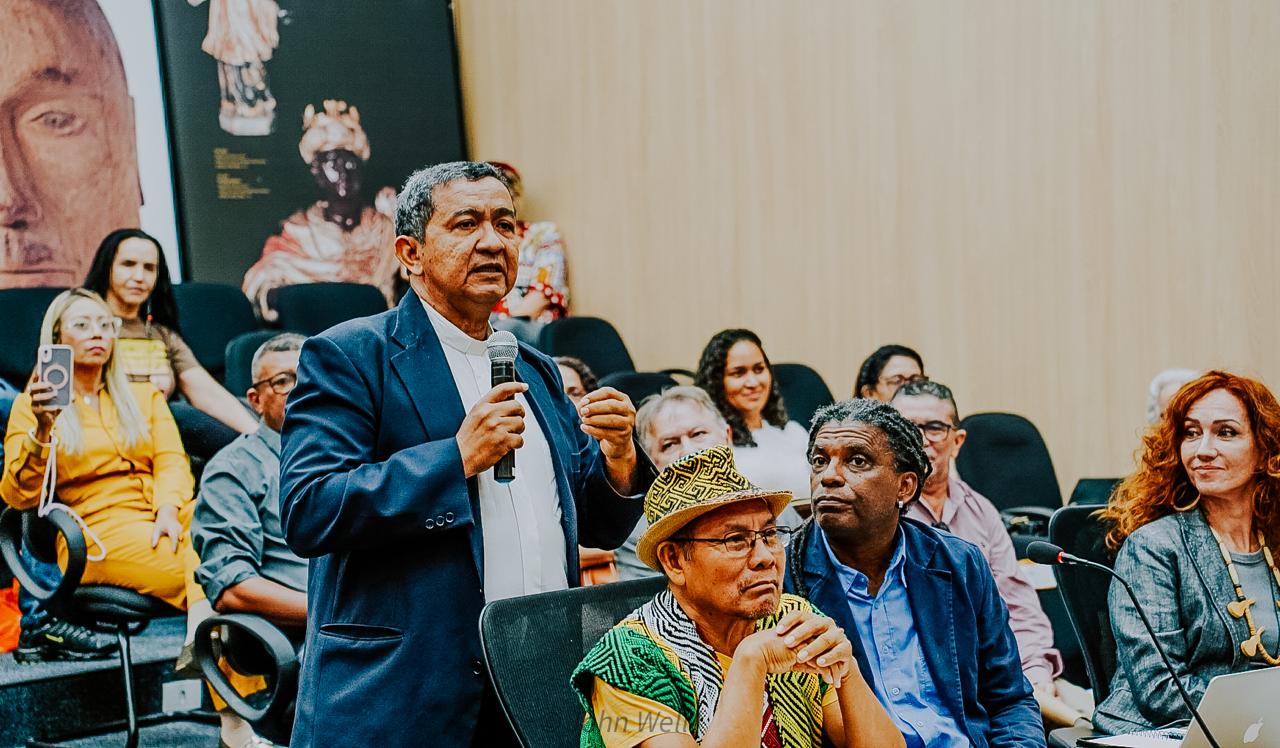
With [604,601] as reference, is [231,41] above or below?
above

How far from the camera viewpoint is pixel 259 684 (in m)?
3.35

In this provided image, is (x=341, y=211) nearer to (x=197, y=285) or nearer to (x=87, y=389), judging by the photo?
(x=197, y=285)

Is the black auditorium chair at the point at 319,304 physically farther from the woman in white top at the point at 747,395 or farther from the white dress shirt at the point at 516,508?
the white dress shirt at the point at 516,508

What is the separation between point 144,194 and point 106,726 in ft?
10.3

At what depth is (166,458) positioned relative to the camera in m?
4.26

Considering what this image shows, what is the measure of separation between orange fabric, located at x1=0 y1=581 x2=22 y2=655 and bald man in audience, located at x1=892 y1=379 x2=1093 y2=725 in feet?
9.63

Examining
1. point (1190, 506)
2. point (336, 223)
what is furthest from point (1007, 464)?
point (336, 223)

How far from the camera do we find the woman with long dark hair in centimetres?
509

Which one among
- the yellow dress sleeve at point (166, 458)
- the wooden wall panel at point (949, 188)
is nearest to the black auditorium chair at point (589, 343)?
the wooden wall panel at point (949, 188)

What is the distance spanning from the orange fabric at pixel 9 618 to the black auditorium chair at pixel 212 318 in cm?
148

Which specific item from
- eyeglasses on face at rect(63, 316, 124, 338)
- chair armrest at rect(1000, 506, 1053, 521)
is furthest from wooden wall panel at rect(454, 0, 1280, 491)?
eyeglasses on face at rect(63, 316, 124, 338)

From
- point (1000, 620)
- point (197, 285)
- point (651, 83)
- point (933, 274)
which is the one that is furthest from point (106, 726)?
point (651, 83)

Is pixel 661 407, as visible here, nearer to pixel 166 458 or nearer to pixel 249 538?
pixel 249 538

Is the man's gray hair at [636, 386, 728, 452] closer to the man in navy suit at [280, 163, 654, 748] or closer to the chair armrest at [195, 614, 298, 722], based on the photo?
the chair armrest at [195, 614, 298, 722]
